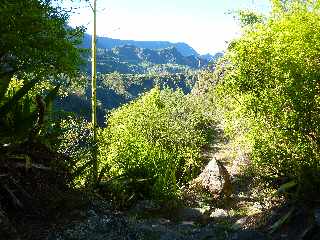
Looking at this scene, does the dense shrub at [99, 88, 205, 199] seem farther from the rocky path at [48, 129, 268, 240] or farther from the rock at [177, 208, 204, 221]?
the rocky path at [48, 129, 268, 240]

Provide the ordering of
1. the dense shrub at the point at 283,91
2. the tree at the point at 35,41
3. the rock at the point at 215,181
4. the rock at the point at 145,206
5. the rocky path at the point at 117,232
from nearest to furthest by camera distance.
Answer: the rocky path at the point at 117,232, the tree at the point at 35,41, the dense shrub at the point at 283,91, the rock at the point at 145,206, the rock at the point at 215,181

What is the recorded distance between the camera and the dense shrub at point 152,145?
569 inches

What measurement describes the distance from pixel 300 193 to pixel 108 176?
24.6ft

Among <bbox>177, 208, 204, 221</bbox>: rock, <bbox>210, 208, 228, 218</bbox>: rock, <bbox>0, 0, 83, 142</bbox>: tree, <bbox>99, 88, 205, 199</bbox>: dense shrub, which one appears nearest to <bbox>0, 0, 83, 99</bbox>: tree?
<bbox>0, 0, 83, 142</bbox>: tree

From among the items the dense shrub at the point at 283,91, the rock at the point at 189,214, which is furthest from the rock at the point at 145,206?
the dense shrub at the point at 283,91

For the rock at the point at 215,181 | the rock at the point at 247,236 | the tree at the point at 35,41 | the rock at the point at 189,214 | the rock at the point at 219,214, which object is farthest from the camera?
the rock at the point at 215,181

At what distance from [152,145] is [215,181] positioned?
126 inches

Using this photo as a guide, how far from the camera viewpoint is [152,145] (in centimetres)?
1991

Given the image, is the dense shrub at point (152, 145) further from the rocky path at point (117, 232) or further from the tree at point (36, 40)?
the rocky path at point (117, 232)

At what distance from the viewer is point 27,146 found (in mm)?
8117

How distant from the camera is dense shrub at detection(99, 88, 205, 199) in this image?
1445 centimetres

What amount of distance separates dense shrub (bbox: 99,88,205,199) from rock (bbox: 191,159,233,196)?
124 centimetres

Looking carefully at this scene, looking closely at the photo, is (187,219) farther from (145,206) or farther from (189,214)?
(145,206)

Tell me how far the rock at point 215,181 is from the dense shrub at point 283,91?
5.18 meters
